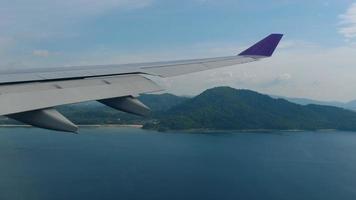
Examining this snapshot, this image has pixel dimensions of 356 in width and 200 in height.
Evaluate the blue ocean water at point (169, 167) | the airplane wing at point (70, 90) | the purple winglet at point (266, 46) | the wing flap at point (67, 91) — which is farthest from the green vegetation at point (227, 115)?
the wing flap at point (67, 91)

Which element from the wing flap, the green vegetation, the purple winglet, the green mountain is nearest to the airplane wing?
Result: the wing flap

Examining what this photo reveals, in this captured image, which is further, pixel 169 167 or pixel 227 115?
pixel 227 115

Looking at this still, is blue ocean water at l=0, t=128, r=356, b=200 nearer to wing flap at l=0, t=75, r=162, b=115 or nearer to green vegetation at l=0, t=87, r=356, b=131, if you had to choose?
green vegetation at l=0, t=87, r=356, b=131

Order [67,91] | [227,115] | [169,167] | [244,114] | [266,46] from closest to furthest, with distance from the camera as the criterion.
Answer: [67,91] < [266,46] < [169,167] < [227,115] < [244,114]

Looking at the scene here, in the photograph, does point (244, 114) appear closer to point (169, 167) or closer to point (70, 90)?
point (169, 167)

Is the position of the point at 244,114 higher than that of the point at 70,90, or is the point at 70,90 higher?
the point at 70,90

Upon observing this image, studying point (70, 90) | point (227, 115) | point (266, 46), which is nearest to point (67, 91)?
point (70, 90)
